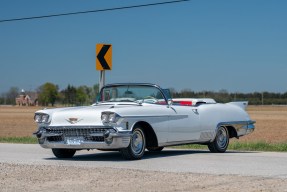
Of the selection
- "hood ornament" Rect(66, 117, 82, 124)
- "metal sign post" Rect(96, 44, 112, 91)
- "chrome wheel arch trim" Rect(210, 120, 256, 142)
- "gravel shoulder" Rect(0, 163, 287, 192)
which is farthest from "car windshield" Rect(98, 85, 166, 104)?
"gravel shoulder" Rect(0, 163, 287, 192)

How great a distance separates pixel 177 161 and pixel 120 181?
10.4ft

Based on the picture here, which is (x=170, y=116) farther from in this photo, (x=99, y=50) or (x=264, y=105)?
(x=264, y=105)

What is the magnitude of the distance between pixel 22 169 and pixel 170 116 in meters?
3.58

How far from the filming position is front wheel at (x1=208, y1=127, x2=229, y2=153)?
15200 mm

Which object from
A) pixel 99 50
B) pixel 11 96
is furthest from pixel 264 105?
pixel 99 50

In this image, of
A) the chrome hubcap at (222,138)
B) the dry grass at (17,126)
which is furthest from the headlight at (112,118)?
the dry grass at (17,126)

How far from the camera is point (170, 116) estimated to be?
13.8m

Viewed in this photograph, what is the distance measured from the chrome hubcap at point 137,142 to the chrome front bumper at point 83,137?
0.32 metres

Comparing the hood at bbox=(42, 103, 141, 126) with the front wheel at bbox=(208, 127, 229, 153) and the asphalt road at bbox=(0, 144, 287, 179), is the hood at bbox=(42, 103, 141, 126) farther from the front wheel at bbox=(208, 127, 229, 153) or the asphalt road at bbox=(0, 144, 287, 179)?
the front wheel at bbox=(208, 127, 229, 153)

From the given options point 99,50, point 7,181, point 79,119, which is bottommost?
point 7,181

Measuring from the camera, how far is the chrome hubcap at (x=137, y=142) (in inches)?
511

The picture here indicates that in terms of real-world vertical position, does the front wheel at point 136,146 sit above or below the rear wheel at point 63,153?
above

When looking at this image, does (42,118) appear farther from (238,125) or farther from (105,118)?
(238,125)

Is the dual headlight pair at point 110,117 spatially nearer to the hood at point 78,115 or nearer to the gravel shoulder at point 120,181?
the hood at point 78,115
